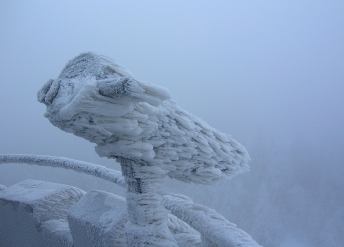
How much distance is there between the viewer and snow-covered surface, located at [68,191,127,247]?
46 centimetres

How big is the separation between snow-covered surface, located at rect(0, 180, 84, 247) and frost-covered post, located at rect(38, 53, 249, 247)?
23 centimetres

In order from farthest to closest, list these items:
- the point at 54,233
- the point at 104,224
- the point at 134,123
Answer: the point at 54,233, the point at 104,224, the point at 134,123

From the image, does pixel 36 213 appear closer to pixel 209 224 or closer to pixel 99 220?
pixel 99 220

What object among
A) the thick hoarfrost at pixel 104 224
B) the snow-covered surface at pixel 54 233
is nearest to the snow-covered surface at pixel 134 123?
the thick hoarfrost at pixel 104 224

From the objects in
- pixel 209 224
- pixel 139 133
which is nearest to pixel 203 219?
pixel 209 224

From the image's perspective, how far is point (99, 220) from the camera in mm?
482

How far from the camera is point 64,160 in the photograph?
2.07 ft

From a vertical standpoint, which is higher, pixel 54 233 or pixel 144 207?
pixel 144 207

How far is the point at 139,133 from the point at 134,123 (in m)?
0.01

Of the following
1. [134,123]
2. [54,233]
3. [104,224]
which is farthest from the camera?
[54,233]

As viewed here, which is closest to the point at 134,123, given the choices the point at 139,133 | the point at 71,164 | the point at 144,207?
the point at 139,133

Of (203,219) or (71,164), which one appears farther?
(71,164)

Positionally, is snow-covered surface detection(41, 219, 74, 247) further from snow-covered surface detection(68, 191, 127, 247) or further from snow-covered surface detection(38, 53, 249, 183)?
snow-covered surface detection(38, 53, 249, 183)

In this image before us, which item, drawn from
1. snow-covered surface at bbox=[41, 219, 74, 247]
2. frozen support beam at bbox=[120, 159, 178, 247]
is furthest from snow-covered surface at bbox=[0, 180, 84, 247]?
frozen support beam at bbox=[120, 159, 178, 247]
